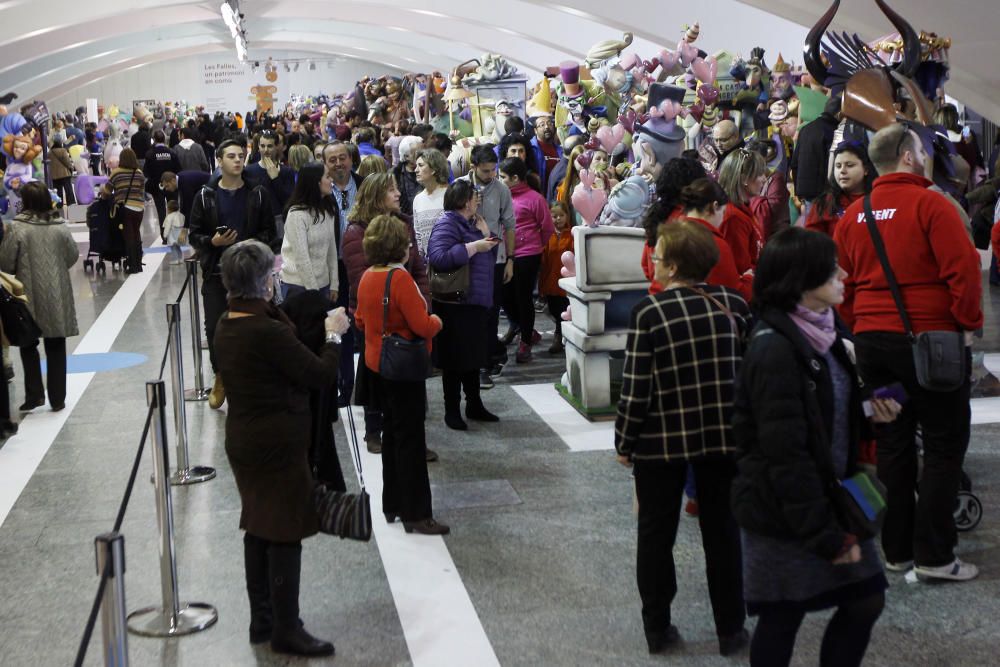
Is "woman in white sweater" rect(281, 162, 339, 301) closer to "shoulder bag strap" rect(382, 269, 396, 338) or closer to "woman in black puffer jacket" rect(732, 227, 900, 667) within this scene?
"shoulder bag strap" rect(382, 269, 396, 338)

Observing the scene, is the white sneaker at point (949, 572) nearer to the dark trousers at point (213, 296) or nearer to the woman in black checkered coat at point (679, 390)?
the woman in black checkered coat at point (679, 390)

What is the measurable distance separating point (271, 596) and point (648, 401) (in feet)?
4.57

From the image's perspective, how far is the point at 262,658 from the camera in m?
3.86

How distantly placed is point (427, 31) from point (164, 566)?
93.9 feet

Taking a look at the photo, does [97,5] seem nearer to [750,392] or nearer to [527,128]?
[527,128]

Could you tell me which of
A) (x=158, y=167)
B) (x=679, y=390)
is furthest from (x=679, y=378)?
(x=158, y=167)

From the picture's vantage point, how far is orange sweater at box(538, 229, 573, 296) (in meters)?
8.75

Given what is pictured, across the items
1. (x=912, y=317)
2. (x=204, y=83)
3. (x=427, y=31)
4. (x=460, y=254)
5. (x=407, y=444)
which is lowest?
(x=407, y=444)

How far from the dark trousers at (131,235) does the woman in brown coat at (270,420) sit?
1049 cm

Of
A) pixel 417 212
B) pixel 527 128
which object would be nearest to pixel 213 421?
pixel 417 212

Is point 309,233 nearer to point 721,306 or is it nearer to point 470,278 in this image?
point 470,278

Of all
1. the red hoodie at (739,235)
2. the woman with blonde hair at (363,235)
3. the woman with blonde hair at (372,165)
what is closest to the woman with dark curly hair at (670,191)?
the red hoodie at (739,235)

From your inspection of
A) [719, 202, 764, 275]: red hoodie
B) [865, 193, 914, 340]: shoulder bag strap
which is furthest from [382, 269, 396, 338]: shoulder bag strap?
[865, 193, 914, 340]: shoulder bag strap

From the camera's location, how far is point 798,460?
2.82m
